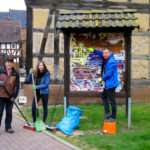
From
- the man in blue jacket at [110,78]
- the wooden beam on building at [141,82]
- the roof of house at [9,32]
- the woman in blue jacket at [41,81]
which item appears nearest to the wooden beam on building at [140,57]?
the wooden beam on building at [141,82]

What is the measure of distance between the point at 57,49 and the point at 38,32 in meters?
0.97

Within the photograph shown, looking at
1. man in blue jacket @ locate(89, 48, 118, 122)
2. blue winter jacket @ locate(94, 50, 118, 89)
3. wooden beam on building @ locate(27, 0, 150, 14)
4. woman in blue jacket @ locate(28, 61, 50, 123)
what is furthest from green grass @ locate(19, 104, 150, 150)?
wooden beam on building @ locate(27, 0, 150, 14)

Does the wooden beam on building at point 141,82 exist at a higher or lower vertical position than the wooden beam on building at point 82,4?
lower

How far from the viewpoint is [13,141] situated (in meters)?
5.25

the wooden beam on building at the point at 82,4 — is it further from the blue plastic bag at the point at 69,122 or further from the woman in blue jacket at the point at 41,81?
the blue plastic bag at the point at 69,122

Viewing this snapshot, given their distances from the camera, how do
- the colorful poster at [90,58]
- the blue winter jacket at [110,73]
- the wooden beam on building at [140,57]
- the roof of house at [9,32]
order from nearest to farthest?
1. the blue winter jacket at [110,73]
2. the colorful poster at [90,58]
3. the wooden beam on building at [140,57]
4. the roof of house at [9,32]

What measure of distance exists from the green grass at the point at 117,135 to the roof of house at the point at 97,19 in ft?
8.18

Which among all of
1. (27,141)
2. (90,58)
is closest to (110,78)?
(90,58)

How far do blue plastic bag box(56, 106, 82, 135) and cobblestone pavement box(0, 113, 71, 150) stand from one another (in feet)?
1.53

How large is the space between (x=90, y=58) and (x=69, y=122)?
180 cm

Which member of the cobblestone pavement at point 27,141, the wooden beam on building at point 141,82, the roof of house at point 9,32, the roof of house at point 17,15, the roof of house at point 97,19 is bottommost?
the cobblestone pavement at point 27,141

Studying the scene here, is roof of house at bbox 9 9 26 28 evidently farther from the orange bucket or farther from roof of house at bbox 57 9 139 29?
the orange bucket

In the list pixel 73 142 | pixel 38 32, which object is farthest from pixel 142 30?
pixel 73 142

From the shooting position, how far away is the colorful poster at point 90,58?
666 cm
